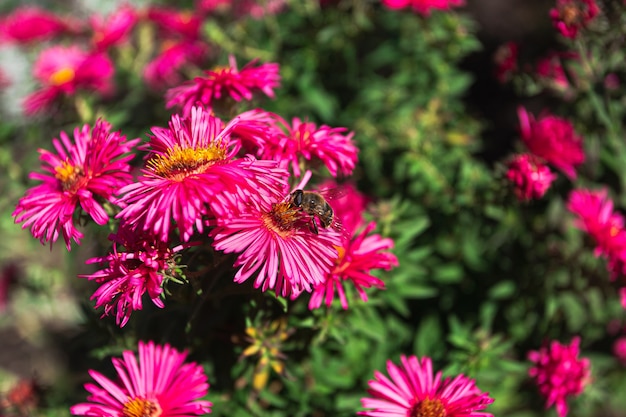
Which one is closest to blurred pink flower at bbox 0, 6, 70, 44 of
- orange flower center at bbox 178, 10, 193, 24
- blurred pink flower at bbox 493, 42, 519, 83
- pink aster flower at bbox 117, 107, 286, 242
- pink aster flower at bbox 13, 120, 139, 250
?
orange flower center at bbox 178, 10, 193, 24

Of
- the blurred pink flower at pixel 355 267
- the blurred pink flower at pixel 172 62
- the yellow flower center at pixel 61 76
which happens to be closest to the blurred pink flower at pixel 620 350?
the blurred pink flower at pixel 355 267

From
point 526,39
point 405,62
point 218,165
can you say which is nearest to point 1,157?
point 218,165

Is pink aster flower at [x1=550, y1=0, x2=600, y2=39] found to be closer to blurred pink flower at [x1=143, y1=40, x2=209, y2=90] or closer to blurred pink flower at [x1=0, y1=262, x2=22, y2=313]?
blurred pink flower at [x1=143, y1=40, x2=209, y2=90]

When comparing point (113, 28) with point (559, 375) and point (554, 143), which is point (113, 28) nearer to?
point (554, 143)

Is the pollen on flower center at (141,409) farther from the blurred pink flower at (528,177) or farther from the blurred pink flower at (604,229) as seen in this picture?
the blurred pink flower at (604,229)

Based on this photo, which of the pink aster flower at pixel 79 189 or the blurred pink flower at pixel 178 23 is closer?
the pink aster flower at pixel 79 189

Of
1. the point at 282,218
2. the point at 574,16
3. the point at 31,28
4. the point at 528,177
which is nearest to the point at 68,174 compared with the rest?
the point at 282,218
